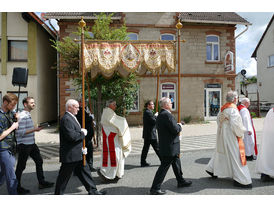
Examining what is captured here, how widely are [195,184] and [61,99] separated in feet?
40.3

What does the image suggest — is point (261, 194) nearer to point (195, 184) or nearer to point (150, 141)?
point (195, 184)

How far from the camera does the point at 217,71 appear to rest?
17.1 m

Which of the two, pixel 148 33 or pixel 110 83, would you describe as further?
pixel 148 33

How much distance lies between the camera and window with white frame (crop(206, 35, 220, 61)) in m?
17.3

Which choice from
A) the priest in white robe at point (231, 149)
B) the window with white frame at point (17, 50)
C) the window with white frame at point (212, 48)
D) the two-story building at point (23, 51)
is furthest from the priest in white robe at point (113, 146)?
the window with white frame at point (212, 48)

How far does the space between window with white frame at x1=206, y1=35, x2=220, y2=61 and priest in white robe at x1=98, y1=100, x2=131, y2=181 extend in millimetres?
13771

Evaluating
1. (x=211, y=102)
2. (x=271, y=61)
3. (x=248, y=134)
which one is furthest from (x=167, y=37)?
(x=271, y=61)

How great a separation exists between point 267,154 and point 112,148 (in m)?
3.37

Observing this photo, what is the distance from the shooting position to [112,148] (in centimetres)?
519

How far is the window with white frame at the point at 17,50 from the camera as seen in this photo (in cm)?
1519

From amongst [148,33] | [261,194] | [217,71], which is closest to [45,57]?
[148,33]

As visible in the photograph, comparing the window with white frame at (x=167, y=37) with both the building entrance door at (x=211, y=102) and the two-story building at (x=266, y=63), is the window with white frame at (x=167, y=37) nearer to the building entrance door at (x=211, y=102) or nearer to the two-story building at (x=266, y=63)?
the building entrance door at (x=211, y=102)

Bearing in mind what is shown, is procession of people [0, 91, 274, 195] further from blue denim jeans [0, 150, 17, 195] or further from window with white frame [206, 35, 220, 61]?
window with white frame [206, 35, 220, 61]

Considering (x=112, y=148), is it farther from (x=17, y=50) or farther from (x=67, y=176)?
(x=17, y=50)
